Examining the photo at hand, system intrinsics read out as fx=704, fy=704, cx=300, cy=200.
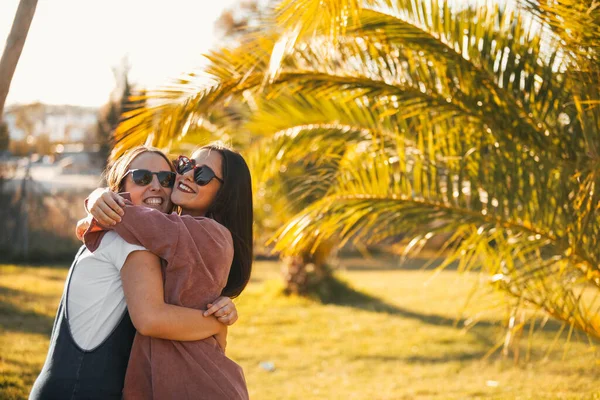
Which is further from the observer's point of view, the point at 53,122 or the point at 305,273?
the point at 305,273

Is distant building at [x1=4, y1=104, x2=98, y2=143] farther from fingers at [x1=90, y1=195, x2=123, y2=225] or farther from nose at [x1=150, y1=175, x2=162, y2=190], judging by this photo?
fingers at [x1=90, y1=195, x2=123, y2=225]

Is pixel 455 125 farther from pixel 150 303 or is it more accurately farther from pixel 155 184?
pixel 150 303

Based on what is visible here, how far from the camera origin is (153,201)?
2.98 m

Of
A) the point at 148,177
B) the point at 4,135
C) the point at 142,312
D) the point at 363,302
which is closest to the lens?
the point at 142,312

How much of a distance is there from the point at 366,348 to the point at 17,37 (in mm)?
6538

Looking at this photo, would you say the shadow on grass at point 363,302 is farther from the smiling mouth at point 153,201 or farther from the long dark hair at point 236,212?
the smiling mouth at point 153,201

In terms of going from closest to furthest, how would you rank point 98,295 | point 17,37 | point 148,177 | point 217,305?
point 98,295 → point 217,305 → point 148,177 → point 17,37

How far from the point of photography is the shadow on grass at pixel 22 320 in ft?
27.9

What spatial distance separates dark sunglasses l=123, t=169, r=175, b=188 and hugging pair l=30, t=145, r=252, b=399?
8.8 inches

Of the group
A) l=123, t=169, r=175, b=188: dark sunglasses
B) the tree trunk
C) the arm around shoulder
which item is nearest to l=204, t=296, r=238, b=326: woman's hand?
the arm around shoulder

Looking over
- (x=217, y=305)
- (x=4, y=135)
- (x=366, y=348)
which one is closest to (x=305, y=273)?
(x=366, y=348)

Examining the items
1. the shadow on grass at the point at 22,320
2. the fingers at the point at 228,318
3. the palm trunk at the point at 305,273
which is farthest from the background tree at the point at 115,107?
the fingers at the point at 228,318

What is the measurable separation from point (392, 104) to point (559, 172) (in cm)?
131

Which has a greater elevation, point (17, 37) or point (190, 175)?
point (17, 37)
